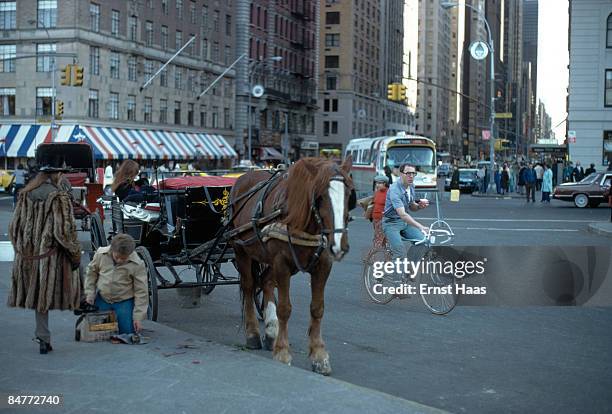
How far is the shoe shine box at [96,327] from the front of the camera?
9.09m

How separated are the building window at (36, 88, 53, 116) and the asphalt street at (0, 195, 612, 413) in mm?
45392

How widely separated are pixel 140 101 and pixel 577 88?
102 ft

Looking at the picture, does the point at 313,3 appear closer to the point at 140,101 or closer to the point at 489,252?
the point at 140,101

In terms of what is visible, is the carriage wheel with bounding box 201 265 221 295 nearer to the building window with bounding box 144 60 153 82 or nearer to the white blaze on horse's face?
the white blaze on horse's face

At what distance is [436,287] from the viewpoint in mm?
12203

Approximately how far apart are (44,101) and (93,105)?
3231mm

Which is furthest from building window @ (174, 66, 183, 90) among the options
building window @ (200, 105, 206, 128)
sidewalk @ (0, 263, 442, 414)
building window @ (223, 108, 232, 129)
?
sidewalk @ (0, 263, 442, 414)

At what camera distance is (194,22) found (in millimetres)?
73562

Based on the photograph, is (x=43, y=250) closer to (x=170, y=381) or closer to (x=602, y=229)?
(x=170, y=381)

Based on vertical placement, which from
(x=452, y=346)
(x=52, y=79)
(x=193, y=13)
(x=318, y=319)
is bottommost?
(x=452, y=346)

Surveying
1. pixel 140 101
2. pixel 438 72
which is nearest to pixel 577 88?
pixel 140 101

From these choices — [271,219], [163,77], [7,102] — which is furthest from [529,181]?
[271,219]

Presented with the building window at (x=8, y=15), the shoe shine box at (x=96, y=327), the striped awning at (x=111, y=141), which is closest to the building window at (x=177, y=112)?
the striped awning at (x=111, y=141)

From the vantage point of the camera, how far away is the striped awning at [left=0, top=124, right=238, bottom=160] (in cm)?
5581
